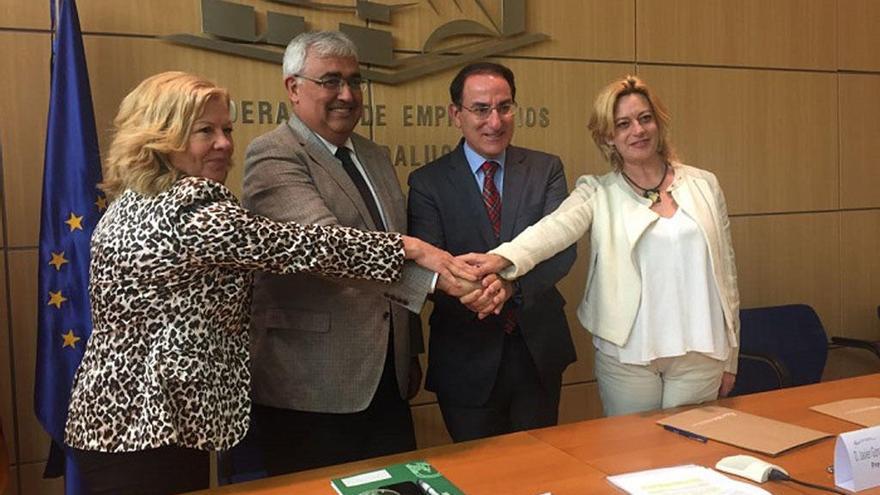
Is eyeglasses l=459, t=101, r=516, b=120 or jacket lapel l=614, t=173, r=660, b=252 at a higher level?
eyeglasses l=459, t=101, r=516, b=120

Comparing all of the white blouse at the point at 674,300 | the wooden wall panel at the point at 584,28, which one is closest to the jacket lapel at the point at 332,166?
the white blouse at the point at 674,300

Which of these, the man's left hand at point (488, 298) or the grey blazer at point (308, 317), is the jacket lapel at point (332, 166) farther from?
the man's left hand at point (488, 298)

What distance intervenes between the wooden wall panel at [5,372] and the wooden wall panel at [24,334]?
2 centimetres

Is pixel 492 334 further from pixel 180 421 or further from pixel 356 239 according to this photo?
pixel 180 421

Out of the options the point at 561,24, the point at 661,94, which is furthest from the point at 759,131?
the point at 561,24

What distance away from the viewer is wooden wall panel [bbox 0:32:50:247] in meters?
2.74

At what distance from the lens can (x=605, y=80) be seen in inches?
149

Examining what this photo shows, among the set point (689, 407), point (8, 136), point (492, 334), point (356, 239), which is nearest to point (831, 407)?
point (689, 407)

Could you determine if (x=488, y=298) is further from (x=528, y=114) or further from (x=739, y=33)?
(x=739, y=33)

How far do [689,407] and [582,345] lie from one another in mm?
1553

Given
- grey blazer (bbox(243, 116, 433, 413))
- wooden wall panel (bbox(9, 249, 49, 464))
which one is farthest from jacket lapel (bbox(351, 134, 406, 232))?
wooden wall panel (bbox(9, 249, 49, 464))

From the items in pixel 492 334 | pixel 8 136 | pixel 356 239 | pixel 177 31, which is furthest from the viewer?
pixel 177 31

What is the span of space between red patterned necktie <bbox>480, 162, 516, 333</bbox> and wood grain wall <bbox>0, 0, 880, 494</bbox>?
83 cm

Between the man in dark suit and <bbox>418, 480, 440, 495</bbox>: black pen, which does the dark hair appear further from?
<bbox>418, 480, 440, 495</bbox>: black pen
